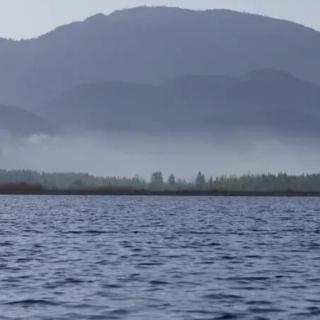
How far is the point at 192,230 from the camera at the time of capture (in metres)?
95.4

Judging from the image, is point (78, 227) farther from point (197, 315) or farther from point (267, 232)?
point (197, 315)

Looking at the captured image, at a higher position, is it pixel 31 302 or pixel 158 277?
pixel 158 277

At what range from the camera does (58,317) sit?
38062 mm

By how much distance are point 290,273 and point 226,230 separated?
4338 centimetres

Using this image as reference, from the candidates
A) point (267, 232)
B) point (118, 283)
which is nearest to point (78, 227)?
point (267, 232)

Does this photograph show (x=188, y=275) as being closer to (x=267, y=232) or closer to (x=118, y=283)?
(x=118, y=283)

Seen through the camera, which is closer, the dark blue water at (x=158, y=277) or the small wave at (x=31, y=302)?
the dark blue water at (x=158, y=277)

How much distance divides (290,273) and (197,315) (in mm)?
14642

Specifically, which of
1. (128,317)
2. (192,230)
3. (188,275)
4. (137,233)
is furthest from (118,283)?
(192,230)

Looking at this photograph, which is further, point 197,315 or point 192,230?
point 192,230

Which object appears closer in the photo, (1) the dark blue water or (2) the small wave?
(1) the dark blue water

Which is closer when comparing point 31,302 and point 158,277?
point 31,302

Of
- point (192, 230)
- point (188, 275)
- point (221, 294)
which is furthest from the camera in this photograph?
point (192, 230)

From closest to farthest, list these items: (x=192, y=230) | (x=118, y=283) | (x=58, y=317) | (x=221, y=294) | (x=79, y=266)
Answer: (x=58, y=317), (x=221, y=294), (x=118, y=283), (x=79, y=266), (x=192, y=230)
